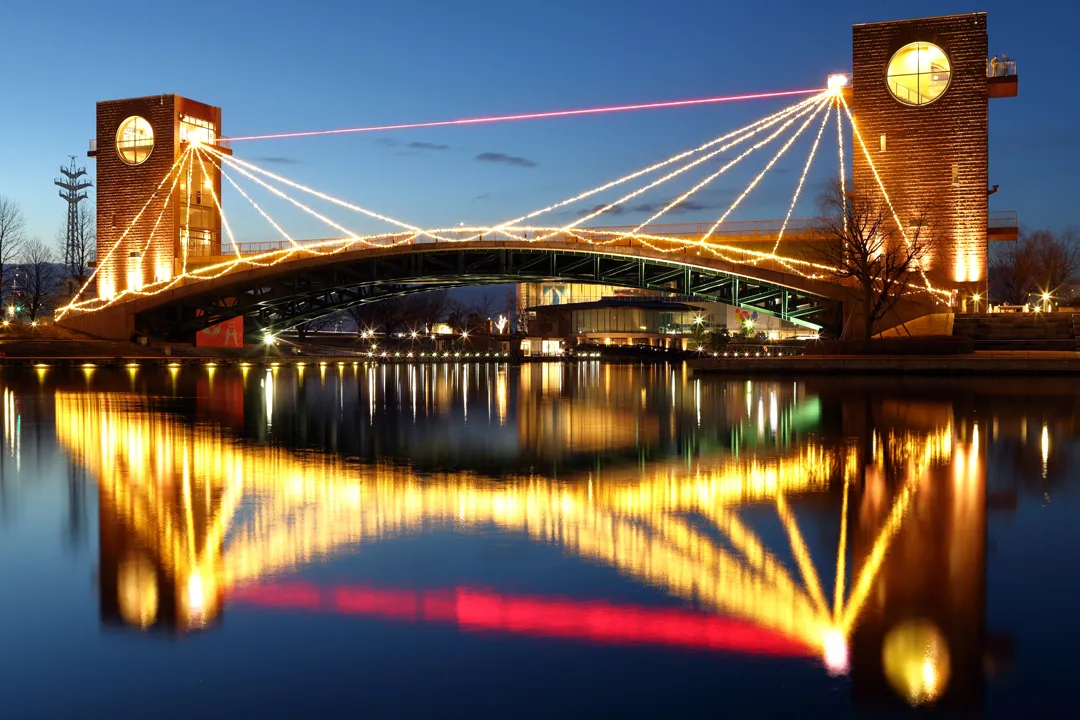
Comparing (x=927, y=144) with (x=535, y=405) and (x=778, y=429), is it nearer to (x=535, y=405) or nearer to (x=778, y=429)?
(x=535, y=405)

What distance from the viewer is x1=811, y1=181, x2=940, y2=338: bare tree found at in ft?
145

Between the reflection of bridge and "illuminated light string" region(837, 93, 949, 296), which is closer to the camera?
the reflection of bridge

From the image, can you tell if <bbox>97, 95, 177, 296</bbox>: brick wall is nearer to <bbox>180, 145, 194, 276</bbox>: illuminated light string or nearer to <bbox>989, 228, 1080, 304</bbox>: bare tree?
<bbox>180, 145, 194, 276</bbox>: illuminated light string

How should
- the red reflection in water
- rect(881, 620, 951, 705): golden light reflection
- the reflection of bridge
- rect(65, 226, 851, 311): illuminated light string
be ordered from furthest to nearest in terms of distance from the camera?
rect(65, 226, 851, 311): illuminated light string < the reflection of bridge < the red reflection in water < rect(881, 620, 951, 705): golden light reflection

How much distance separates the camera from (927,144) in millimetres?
46656

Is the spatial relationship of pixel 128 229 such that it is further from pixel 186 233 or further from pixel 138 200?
pixel 186 233

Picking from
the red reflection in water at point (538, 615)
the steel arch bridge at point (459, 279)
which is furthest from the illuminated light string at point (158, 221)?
the red reflection in water at point (538, 615)

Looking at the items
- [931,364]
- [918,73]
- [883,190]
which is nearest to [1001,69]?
[918,73]

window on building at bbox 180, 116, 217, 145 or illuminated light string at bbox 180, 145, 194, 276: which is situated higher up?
window on building at bbox 180, 116, 217, 145

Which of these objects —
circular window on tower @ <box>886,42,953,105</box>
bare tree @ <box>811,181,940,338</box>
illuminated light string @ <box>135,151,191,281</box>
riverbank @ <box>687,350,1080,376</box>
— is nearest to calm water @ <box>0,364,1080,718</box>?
riverbank @ <box>687,350,1080,376</box>

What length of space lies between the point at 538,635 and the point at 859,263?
130 feet

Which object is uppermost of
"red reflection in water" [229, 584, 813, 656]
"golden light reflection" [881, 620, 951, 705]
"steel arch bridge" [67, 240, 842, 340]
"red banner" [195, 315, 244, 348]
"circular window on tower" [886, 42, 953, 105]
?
"circular window on tower" [886, 42, 953, 105]

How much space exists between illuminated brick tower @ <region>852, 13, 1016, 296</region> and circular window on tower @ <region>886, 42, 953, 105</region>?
4cm

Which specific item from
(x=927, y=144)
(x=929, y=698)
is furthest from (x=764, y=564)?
(x=927, y=144)
